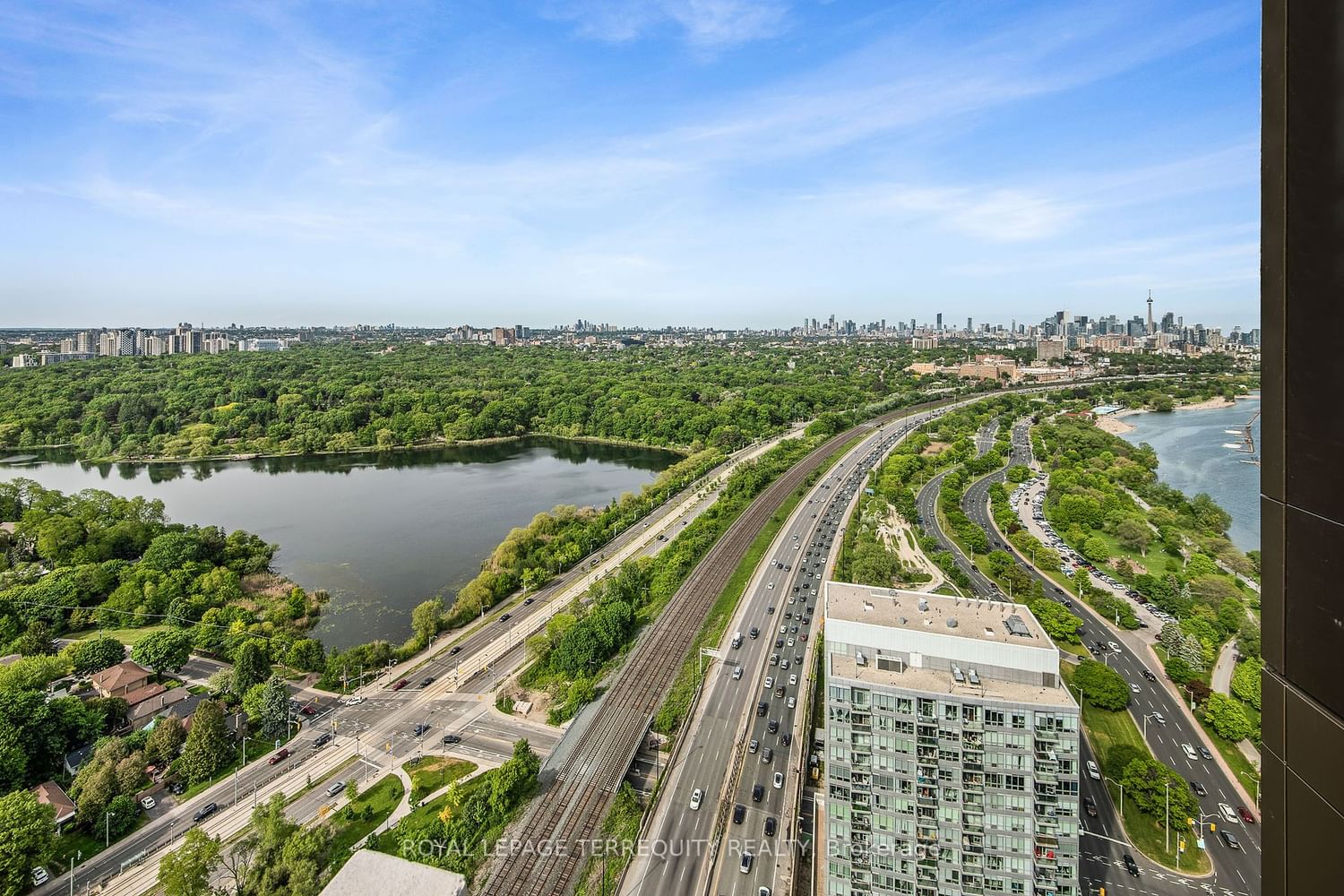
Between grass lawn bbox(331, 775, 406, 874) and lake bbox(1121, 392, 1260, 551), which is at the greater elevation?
lake bbox(1121, 392, 1260, 551)

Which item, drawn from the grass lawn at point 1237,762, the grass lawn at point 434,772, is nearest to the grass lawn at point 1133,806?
the grass lawn at point 1237,762

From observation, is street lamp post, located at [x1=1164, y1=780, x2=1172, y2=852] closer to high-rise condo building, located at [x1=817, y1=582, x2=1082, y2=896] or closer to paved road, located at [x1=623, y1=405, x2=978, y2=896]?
high-rise condo building, located at [x1=817, y1=582, x2=1082, y2=896]

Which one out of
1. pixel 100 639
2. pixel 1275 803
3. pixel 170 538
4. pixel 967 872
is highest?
pixel 1275 803

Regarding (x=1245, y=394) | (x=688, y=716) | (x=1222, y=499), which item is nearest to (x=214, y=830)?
(x=688, y=716)

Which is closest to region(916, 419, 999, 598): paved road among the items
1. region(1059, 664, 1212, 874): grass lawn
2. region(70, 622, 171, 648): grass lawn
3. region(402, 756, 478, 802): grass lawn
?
region(1059, 664, 1212, 874): grass lawn

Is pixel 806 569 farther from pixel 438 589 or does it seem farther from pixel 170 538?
pixel 170 538
